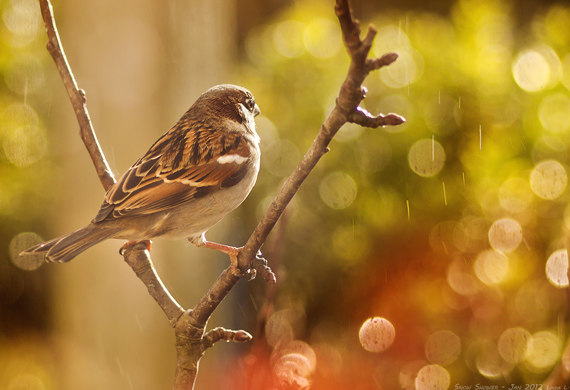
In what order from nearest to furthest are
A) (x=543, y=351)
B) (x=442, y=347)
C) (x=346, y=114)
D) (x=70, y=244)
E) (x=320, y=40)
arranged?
(x=346, y=114)
(x=70, y=244)
(x=543, y=351)
(x=442, y=347)
(x=320, y=40)

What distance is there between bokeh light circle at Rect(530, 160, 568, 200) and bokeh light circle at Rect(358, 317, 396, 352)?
87cm

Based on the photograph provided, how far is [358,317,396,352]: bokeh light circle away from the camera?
89.6 inches

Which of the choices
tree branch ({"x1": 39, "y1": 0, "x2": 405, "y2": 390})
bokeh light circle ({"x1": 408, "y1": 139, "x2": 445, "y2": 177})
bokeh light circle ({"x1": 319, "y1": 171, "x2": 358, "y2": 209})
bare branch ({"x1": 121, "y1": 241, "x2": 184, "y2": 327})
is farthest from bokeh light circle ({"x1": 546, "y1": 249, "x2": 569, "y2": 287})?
bare branch ({"x1": 121, "y1": 241, "x2": 184, "y2": 327})

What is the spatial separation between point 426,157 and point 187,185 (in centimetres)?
116

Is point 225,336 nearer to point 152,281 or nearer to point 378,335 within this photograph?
point 152,281

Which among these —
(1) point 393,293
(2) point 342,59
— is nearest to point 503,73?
(2) point 342,59

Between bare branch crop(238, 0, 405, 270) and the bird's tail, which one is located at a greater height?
bare branch crop(238, 0, 405, 270)

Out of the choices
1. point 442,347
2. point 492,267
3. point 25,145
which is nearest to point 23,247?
point 25,145

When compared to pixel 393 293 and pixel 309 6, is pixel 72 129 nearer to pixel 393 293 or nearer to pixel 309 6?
pixel 309 6

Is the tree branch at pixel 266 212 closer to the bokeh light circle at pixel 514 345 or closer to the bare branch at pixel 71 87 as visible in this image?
the bare branch at pixel 71 87

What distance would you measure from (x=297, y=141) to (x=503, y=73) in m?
1.00

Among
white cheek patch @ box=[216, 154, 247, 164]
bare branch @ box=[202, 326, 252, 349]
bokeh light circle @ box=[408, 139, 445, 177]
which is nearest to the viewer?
bare branch @ box=[202, 326, 252, 349]

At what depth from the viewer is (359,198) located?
2.38 m

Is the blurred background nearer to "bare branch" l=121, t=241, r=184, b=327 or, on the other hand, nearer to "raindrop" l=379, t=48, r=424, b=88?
"raindrop" l=379, t=48, r=424, b=88
